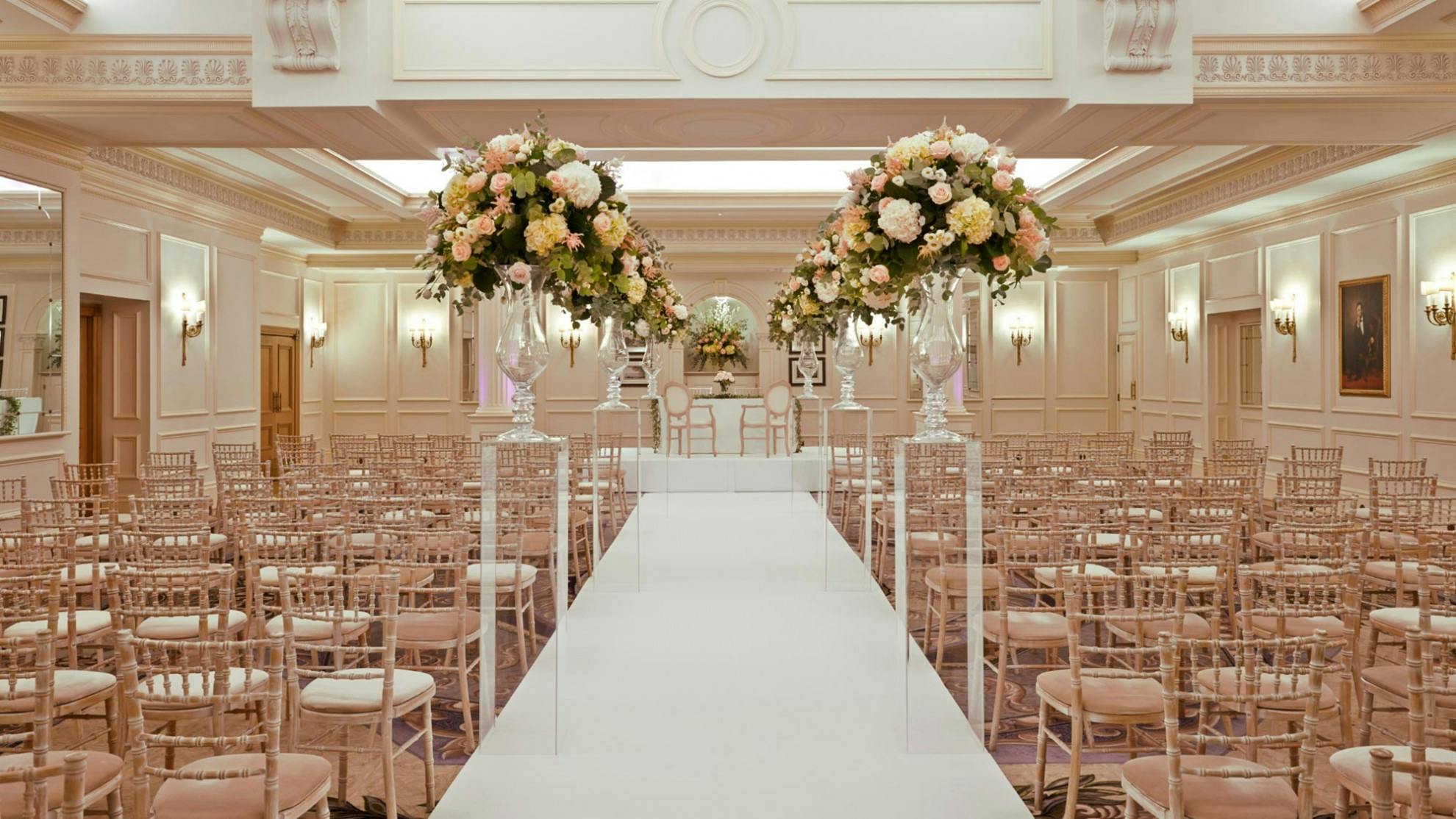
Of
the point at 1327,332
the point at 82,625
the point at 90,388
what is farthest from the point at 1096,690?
the point at 90,388

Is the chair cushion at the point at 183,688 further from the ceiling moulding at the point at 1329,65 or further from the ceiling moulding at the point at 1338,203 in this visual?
the ceiling moulding at the point at 1338,203

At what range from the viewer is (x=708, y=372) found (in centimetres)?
1641

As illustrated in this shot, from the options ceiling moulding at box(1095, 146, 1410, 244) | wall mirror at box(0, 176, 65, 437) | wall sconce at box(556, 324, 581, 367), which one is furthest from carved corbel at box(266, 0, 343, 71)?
ceiling moulding at box(1095, 146, 1410, 244)

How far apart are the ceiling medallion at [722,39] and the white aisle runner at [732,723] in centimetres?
369

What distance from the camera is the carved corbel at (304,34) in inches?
264

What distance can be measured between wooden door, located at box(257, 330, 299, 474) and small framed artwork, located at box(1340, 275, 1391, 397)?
43.9 feet

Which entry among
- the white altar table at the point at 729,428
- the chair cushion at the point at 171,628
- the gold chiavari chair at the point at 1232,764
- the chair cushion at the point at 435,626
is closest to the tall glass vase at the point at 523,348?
the chair cushion at the point at 435,626

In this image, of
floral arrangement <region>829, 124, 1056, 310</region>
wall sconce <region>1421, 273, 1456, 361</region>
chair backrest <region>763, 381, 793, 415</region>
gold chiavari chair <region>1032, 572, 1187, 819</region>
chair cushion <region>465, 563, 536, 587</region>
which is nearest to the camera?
gold chiavari chair <region>1032, 572, 1187, 819</region>

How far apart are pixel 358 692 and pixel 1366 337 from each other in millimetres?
10637

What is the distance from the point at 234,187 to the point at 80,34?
5.07 meters

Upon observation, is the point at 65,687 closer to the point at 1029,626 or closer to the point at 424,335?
the point at 1029,626

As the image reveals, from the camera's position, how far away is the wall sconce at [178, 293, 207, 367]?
36.4 ft

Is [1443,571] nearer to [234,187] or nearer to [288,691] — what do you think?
[288,691]

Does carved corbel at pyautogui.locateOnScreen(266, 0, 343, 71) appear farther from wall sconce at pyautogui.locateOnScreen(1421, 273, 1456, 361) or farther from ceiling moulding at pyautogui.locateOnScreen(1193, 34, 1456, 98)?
wall sconce at pyautogui.locateOnScreen(1421, 273, 1456, 361)
